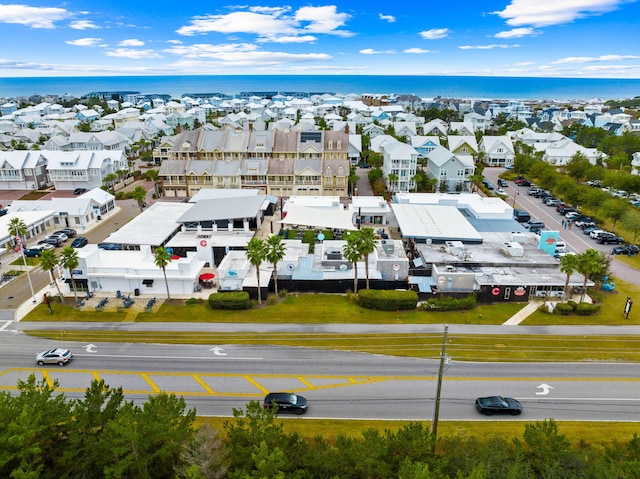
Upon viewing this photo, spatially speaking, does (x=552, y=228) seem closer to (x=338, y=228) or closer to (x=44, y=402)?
(x=338, y=228)

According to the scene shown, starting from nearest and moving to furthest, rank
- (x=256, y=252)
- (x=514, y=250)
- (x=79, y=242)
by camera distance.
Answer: (x=256, y=252), (x=514, y=250), (x=79, y=242)

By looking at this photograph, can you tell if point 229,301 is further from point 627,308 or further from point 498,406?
point 627,308

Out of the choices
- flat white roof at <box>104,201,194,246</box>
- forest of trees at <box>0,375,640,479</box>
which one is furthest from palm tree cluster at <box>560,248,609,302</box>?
flat white roof at <box>104,201,194,246</box>

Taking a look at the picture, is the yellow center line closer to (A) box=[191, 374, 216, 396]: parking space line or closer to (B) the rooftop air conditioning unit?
(A) box=[191, 374, 216, 396]: parking space line

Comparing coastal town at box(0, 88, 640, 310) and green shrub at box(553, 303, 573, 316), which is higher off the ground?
coastal town at box(0, 88, 640, 310)

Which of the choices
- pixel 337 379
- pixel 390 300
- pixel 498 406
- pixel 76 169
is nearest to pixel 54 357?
pixel 337 379

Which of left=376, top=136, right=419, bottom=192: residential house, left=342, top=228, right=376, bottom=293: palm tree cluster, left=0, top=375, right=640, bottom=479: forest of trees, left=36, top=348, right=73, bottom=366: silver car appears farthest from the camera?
left=376, top=136, right=419, bottom=192: residential house
